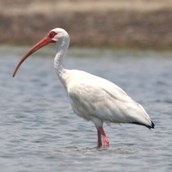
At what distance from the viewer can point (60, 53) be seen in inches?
534

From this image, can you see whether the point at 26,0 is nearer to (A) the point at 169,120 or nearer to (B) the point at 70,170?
(A) the point at 169,120

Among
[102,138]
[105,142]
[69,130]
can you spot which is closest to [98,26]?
[69,130]

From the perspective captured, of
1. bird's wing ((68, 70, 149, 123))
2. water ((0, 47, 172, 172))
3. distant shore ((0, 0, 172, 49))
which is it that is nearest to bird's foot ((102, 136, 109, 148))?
water ((0, 47, 172, 172))

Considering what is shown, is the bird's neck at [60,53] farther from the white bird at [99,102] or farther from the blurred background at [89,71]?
the blurred background at [89,71]

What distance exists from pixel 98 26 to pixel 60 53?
2251cm

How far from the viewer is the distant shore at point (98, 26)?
35.1 meters

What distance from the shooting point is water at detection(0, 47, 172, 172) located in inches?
471

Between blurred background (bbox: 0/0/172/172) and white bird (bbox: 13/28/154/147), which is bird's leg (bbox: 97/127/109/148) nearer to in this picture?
white bird (bbox: 13/28/154/147)

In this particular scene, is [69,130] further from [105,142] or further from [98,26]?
[98,26]

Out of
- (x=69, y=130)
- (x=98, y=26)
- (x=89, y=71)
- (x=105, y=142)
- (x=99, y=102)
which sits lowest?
(x=98, y=26)

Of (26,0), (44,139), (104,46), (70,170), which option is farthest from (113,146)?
(26,0)

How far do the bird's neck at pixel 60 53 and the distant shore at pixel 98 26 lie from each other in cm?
2102

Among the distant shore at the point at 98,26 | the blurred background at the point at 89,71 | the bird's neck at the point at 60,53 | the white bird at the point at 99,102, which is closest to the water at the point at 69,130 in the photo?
the blurred background at the point at 89,71

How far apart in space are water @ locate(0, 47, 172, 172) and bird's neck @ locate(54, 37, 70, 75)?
104 cm
